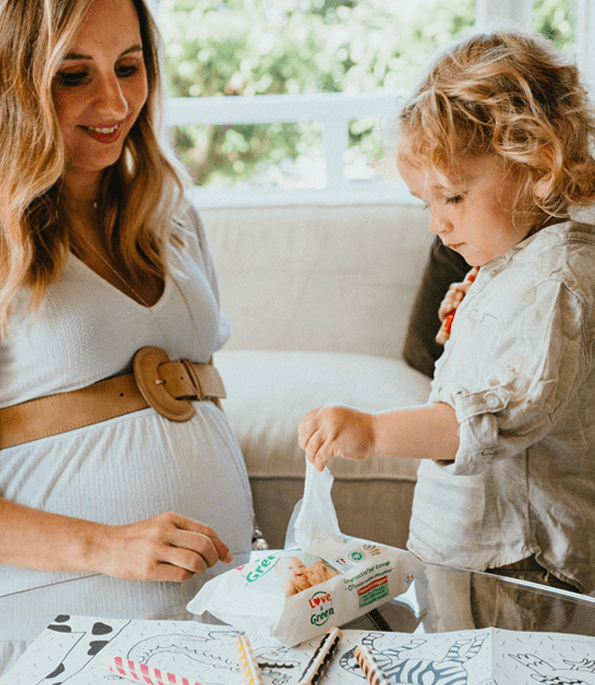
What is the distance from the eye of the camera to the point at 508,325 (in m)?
0.81

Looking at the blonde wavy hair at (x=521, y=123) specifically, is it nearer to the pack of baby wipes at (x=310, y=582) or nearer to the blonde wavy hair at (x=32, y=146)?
the pack of baby wipes at (x=310, y=582)

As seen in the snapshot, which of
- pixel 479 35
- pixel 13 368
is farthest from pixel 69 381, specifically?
pixel 479 35

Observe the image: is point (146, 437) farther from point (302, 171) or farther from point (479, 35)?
point (302, 171)

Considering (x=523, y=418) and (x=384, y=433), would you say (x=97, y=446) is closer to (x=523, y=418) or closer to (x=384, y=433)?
(x=384, y=433)

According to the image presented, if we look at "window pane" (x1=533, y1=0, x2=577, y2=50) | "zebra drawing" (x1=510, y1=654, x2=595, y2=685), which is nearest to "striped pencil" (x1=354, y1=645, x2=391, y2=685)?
"zebra drawing" (x1=510, y1=654, x2=595, y2=685)

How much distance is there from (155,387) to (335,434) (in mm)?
445

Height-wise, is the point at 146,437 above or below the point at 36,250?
below

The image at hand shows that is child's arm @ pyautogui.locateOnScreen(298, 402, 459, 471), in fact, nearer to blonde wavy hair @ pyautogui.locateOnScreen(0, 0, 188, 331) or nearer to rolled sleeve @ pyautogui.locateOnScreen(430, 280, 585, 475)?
rolled sleeve @ pyautogui.locateOnScreen(430, 280, 585, 475)

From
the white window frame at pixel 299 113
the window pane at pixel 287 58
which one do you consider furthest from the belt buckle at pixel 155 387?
the window pane at pixel 287 58

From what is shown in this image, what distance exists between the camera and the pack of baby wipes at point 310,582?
0.68 meters

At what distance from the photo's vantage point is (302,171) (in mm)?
3350

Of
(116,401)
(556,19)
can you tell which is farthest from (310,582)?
(556,19)

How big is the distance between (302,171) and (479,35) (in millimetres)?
2492

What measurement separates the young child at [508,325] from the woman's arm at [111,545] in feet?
0.65
